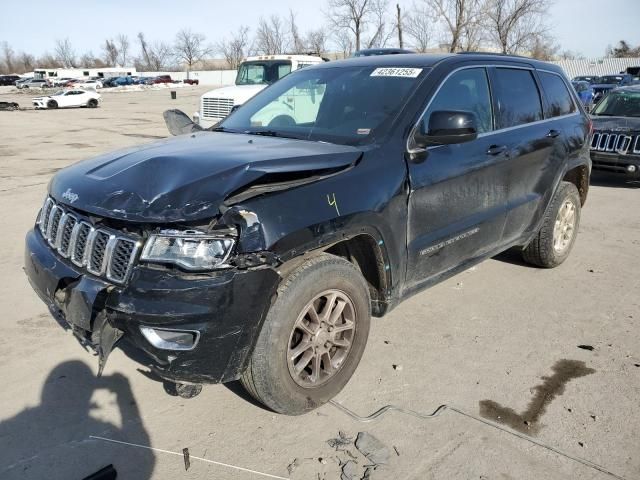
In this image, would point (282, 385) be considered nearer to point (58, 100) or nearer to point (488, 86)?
point (488, 86)

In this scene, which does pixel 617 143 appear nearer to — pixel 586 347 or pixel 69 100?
pixel 586 347

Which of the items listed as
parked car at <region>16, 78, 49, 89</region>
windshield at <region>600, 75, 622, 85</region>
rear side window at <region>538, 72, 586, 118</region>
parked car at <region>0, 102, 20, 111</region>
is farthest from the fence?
parked car at <region>16, 78, 49, 89</region>

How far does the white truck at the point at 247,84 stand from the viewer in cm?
1288

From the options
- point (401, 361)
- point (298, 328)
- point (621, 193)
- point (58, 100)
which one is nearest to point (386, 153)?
point (298, 328)

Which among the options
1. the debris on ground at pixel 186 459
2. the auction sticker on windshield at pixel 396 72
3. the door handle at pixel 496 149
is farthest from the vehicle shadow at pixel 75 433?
the door handle at pixel 496 149

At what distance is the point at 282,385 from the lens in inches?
108

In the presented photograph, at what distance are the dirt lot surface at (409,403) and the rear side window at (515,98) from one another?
1.49 meters

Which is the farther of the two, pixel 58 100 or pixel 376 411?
pixel 58 100

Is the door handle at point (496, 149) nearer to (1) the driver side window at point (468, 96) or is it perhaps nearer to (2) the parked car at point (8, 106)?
(1) the driver side window at point (468, 96)

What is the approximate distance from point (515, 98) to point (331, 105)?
1607mm

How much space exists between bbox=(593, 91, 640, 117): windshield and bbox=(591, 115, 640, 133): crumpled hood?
1.27 feet

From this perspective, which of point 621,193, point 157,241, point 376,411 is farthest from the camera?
point 621,193

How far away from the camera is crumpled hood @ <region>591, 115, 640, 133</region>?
29.2 feet

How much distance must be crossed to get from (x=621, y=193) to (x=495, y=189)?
6.30 meters
